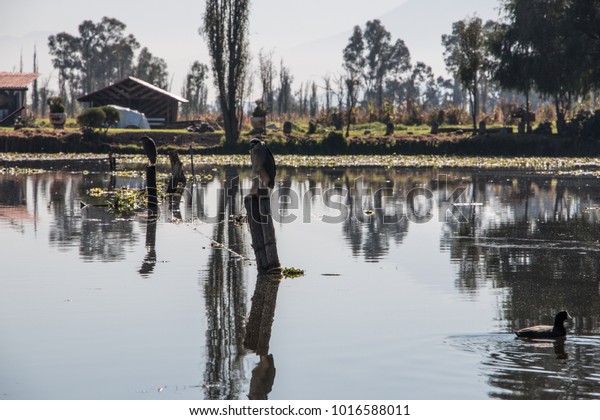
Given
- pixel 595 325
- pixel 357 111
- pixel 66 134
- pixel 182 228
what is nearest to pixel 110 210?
pixel 182 228

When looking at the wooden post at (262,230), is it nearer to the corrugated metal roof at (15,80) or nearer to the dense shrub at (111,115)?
the dense shrub at (111,115)

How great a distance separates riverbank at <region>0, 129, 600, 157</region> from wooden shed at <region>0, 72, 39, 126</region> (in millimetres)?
15048

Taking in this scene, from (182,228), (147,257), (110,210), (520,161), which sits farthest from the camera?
(520,161)

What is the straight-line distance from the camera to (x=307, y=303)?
14336 millimetres

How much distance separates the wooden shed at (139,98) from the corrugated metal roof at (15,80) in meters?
5.91

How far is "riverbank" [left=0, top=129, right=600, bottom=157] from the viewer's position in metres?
59.5

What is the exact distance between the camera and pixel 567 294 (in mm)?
15250

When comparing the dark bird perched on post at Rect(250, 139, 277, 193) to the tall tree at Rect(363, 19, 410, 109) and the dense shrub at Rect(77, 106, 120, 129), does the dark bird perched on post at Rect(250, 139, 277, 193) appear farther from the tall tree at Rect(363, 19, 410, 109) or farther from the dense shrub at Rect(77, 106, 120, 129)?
the tall tree at Rect(363, 19, 410, 109)

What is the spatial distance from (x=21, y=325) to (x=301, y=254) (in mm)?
7535

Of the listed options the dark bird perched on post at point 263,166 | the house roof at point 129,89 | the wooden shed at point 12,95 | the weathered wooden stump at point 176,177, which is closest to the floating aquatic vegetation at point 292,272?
the dark bird perched on post at point 263,166

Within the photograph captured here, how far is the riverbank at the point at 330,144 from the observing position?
195 ft

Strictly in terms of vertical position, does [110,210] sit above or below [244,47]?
below

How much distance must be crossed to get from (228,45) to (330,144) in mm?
9029

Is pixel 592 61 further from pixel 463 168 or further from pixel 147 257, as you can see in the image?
pixel 147 257
